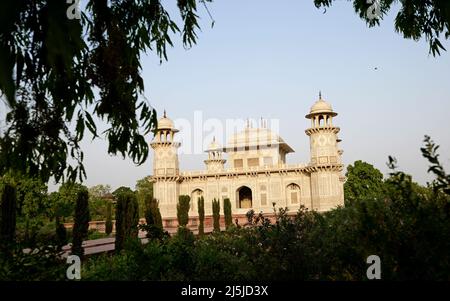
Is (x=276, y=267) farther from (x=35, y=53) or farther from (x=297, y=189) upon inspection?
(x=297, y=189)

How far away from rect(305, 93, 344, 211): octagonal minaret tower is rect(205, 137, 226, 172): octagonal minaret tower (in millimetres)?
14243

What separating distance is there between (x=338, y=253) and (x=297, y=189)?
105ft

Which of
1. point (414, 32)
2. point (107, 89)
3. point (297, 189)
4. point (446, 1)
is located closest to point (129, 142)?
point (107, 89)

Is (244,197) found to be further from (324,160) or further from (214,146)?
(324,160)

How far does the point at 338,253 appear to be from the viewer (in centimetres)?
424

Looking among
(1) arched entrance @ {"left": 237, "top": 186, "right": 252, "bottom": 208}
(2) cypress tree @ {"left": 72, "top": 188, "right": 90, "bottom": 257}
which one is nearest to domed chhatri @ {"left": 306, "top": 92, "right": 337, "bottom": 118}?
(1) arched entrance @ {"left": 237, "top": 186, "right": 252, "bottom": 208}

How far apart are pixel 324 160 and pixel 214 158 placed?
16.4 metres

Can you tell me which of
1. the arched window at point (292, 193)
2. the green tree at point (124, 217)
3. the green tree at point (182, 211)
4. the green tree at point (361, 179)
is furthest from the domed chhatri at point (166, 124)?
the green tree at point (124, 217)

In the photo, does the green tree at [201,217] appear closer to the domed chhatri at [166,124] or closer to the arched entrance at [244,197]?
the domed chhatri at [166,124]

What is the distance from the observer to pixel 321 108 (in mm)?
33500

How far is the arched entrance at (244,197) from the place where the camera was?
39847mm

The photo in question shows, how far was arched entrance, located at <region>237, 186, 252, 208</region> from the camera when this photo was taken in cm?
3985
